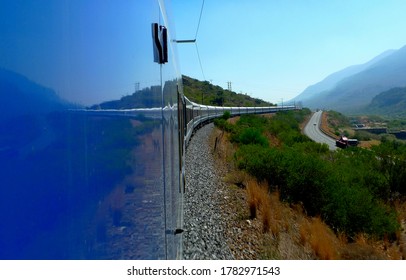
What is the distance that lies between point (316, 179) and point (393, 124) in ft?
412

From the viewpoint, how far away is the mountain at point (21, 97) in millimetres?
677

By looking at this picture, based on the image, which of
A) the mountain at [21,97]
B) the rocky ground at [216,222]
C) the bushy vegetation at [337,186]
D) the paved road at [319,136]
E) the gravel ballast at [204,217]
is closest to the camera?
the mountain at [21,97]

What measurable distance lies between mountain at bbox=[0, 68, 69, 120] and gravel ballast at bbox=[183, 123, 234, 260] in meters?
5.57

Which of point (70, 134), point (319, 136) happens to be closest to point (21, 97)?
point (70, 134)

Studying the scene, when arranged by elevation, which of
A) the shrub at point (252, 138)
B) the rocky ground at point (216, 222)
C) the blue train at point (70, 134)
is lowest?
the rocky ground at point (216, 222)

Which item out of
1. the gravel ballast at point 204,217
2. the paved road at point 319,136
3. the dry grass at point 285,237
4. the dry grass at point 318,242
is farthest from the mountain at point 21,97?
the paved road at point 319,136

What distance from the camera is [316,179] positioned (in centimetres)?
1187

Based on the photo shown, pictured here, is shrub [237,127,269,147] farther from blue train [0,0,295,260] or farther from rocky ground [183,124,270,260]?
blue train [0,0,295,260]

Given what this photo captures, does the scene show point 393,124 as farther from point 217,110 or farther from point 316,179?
point 316,179

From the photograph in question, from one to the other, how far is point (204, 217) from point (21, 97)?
7737mm

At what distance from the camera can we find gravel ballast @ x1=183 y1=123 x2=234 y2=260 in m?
6.42

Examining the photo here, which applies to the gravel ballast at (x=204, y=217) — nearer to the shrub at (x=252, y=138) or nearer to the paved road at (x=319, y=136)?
the shrub at (x=252, y=138)

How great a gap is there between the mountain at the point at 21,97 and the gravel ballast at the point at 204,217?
5.57 m
